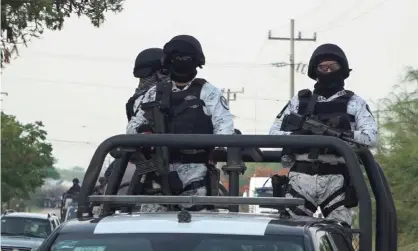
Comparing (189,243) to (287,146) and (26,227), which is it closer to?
(287,146)

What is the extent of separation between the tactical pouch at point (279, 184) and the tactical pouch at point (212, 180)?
38cm

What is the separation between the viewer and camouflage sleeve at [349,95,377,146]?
820cm

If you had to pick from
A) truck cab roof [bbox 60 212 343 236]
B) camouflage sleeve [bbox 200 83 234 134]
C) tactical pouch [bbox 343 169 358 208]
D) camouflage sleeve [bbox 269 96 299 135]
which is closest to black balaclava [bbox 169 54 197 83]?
camouflage sleeve [bbox 200 83 234 134]

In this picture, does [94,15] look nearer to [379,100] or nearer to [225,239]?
[379,100]

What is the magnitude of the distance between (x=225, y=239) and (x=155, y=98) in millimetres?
2701

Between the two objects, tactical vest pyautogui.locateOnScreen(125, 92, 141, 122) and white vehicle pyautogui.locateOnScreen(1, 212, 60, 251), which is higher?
tactical vest pyautogui.locateOnScreen(125, 92, 141, 122)

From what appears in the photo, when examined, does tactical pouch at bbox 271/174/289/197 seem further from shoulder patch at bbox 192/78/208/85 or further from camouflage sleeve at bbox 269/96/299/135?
shoulder patch at bbox 192/78/208/85

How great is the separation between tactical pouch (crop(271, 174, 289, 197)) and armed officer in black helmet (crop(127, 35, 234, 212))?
458mm

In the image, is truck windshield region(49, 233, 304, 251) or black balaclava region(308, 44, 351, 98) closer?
truck windshield region(49, 233, 304, 251)

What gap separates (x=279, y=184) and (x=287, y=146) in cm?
104

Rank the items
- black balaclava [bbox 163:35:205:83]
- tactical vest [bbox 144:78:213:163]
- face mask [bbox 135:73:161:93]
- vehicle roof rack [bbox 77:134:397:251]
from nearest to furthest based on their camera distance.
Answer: vehicle roof rack [bbox 77:134:397:251] < tactical vest [bbox 144:78:213:163] < black balaclava [bbox 163:35:205:83] < face mask [bbox 135:73:161:93]

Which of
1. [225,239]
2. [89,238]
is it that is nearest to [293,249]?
[225,239]

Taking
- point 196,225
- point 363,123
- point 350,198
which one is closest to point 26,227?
point 363,123

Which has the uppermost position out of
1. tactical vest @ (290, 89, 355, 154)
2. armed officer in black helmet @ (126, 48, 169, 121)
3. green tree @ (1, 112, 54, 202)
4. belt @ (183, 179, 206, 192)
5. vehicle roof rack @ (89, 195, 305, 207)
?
armed officer in black helmet @ (126, 48, 169, 121)
